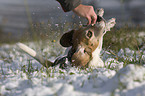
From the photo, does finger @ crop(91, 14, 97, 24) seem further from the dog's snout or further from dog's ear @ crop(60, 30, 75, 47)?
dog's ear @ crop(60, 30, 75, 47)

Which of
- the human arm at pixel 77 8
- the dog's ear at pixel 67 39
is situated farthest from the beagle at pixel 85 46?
the human arm at pixel 77 8

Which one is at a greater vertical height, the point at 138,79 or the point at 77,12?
the point at 77,12

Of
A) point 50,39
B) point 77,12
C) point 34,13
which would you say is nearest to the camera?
point 77,12

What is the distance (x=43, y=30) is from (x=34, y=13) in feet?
1.99

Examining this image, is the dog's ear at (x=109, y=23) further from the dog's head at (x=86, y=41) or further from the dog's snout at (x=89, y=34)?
the dog's snout at (x=89, y=34)

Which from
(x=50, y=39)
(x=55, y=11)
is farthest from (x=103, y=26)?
(x=50, y=39)

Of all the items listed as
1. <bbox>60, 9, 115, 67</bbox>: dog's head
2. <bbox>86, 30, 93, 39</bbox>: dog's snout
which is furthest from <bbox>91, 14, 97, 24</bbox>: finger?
<bbox>86, 30, 93, 39</bbox>: dog's snout

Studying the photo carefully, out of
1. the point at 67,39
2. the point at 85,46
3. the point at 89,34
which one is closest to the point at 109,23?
the point at 89,34

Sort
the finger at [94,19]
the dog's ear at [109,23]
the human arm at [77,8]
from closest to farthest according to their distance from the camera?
the human arm at [77,8], the finger at [94,19], the dog's ear at [109,23]

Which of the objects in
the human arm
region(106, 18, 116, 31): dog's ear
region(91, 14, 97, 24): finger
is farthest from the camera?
region(106, 18, 116, 31): dog's ear

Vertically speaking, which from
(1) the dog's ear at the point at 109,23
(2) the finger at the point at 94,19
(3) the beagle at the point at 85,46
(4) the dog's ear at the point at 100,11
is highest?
(4) the dog's ear at the point at 100,11

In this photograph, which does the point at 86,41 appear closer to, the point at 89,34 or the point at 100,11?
the point at 89,34

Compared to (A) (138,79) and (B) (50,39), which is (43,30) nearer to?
(B) (50,39)

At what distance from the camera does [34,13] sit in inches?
111
